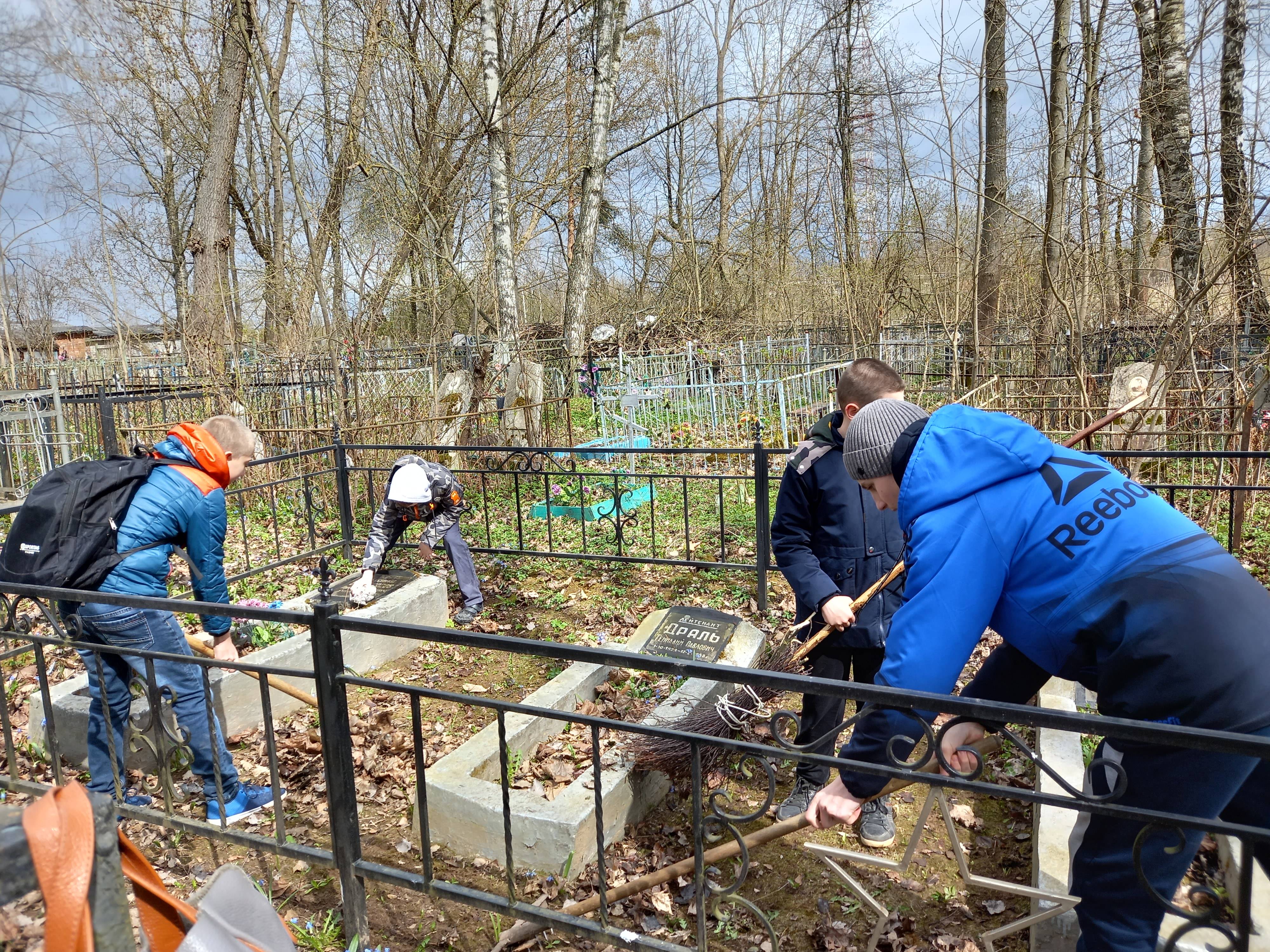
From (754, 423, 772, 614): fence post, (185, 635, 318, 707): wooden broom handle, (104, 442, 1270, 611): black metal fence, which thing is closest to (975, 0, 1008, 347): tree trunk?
(104, 442, 1270, 611): black metal fence

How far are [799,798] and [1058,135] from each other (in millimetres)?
7362

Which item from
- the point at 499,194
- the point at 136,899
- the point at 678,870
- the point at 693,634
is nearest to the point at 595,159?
the point at 499,194

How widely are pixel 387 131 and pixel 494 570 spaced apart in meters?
9.41

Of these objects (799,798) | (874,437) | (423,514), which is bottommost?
(799,798)

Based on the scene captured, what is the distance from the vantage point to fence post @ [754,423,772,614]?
511cm

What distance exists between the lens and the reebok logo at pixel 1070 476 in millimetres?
1701

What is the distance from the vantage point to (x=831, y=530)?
316 cm

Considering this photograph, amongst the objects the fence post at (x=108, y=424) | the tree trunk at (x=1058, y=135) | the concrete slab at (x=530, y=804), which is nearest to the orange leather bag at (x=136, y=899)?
the concrete slab at (x=530, y=804)

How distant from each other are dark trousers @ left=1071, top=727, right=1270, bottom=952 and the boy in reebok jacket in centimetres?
441

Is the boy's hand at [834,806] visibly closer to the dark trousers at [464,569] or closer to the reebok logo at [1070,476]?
the reebok logo at [1070,476]

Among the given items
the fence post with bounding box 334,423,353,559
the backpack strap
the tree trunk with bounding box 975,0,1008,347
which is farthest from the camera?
the tree trunk with bounding box 975,0,1008,347

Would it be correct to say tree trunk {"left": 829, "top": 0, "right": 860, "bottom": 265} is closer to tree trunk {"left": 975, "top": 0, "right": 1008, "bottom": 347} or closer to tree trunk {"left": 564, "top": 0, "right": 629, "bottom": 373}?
tree trunk {"left": 975, "top": 0, "right": 1008, "bottom": 347}

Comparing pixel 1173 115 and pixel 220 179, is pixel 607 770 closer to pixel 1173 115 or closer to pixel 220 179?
pixel 1173 115

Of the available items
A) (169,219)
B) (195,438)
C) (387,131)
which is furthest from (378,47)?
(169,219)
